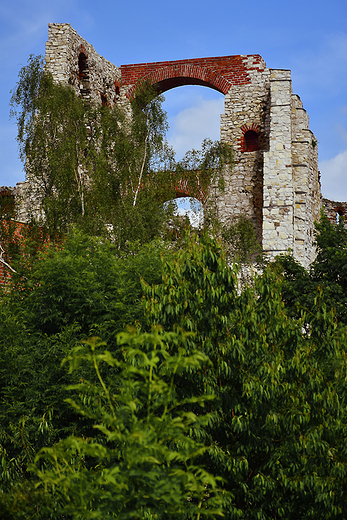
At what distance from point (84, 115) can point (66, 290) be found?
6.58 m

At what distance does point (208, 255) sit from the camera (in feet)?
15.2

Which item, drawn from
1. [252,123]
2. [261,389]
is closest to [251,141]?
[252,123]

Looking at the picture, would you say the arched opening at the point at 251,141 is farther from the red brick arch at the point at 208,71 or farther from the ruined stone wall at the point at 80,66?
the ruined stone wall at the point at 80,66

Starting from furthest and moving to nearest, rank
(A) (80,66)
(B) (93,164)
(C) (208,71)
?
(C) (208,71) < (A) (80,66) < (B) (93,164)

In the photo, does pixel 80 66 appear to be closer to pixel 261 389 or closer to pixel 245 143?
pixel 245 143

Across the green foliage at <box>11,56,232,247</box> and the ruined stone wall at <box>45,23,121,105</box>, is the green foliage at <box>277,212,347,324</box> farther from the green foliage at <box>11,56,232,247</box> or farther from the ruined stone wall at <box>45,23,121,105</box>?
the ruined stone wall at <box>45,23,121,105</box>

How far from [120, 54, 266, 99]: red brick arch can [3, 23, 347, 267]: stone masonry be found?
0.09 feet

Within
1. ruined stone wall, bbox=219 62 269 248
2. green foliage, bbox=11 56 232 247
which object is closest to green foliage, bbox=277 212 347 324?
green foliage, bbox=11 56 232 247

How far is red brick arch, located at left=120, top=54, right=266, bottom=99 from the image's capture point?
51.9ft

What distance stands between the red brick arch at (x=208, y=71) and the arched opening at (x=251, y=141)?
57.4 inches

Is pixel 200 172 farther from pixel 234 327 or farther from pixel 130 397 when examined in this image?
pixel 130 397

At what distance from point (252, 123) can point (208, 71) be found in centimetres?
215

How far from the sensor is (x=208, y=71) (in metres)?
16.1

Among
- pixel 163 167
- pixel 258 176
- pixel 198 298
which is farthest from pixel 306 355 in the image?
pixel 258 176
